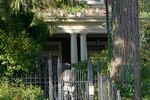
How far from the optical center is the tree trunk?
1230 centimetres

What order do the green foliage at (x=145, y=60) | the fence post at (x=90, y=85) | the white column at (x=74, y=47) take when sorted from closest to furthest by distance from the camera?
1. the fence post at (x=90, y=85)
2. the green foliage at (x=145, y=60)
3. the white column at (x=74, y=47)

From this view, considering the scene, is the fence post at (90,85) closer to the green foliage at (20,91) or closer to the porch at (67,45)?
the green foliage at (20,91)

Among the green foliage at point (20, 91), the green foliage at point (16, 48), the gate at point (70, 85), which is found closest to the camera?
the gate at point (70, 85)

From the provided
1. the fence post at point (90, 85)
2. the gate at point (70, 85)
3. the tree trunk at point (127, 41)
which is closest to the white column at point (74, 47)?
the gate at point (70, 85)

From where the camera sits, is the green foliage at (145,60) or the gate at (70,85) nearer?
the gate at (70,85)

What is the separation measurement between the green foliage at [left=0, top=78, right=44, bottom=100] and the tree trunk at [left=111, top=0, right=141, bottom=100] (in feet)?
11.5

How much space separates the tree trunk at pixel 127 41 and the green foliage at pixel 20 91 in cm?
350

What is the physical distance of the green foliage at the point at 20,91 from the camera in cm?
1486

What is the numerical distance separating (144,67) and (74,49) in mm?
7852

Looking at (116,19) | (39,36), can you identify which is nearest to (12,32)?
(39,36)

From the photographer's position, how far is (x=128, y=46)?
485 inches

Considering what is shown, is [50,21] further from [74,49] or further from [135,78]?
[135,78]

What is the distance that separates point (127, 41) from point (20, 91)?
4.37 m

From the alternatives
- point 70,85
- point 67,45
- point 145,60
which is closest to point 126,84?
point 70,85
